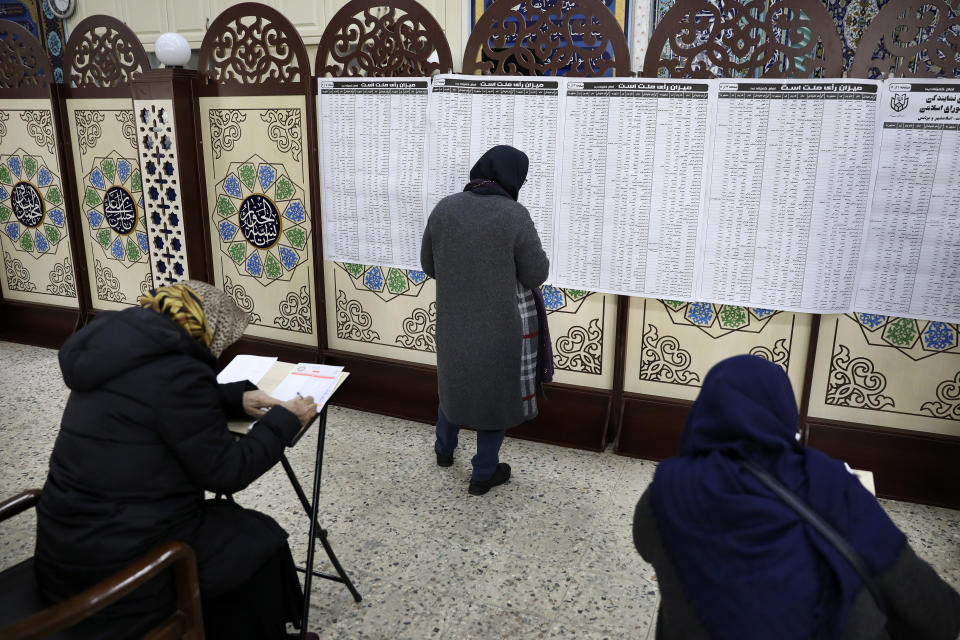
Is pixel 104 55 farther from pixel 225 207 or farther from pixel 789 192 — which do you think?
pixel 789 192

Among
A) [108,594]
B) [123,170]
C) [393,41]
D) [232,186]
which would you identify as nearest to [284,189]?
[232,186]

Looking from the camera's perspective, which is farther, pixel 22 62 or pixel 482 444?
pixel 22 62

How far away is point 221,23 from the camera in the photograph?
11.6 ft

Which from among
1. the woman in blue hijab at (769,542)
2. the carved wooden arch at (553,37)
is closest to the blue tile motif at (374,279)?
the carved wooden arch at (553,37)

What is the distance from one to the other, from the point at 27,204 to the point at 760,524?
16.1ft

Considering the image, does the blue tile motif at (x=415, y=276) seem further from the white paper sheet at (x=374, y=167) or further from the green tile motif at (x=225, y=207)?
the green tile motif at (x=225, y=207)

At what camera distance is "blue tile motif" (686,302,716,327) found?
3.06m

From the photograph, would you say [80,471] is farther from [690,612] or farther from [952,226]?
[952,226]

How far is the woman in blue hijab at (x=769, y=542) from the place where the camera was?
3.65 ft

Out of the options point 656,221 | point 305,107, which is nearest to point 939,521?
point 656,221

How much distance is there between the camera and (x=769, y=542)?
1120mm

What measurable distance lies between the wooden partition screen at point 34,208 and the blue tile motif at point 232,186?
123cm

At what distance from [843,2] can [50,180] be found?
5.01m

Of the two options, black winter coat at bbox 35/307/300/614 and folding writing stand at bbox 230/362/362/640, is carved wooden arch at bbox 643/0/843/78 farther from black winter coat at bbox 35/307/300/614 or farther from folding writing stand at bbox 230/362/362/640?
black winter coat at bbox 35/307/300/614
